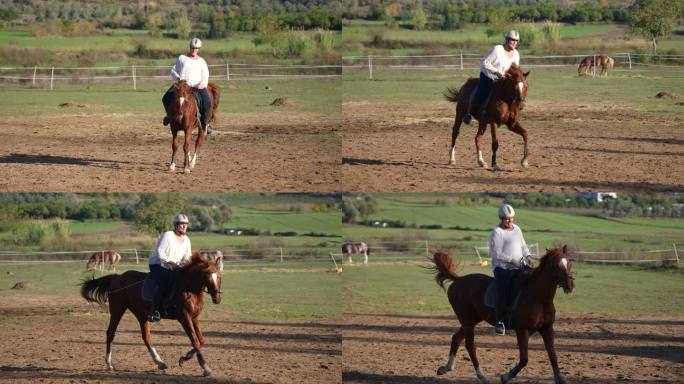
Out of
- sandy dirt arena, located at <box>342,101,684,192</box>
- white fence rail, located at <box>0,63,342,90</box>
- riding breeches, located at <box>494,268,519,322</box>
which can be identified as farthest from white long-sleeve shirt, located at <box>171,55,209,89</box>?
white fence rail, located at <box>0,63,342,90</box>

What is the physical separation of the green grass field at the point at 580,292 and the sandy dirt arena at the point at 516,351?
1488 millimetres

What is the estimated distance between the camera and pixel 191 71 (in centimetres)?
1762

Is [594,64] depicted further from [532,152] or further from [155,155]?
[155,155]

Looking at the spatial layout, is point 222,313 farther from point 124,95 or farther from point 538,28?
point 538,28

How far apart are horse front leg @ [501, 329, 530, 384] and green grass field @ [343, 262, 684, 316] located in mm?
8313

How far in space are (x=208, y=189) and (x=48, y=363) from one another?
437cm

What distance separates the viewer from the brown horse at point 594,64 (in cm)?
3416

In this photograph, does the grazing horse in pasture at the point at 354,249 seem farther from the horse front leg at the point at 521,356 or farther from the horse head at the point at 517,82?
the horse front leg at the point at 521,356

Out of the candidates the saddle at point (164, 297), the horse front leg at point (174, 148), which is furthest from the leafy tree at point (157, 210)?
the saddle at point (164, 297)

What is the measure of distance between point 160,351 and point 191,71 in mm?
4617

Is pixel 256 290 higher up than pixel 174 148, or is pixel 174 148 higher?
pixel 174 148

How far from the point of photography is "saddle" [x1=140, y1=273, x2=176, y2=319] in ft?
45.4

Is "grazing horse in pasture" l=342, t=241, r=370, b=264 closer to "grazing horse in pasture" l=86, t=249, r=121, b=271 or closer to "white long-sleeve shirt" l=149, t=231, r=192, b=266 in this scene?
"grazing horse in pasture" l=86, t=249, r=121, b=271

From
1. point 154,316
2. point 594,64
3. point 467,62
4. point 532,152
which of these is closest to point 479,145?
point 532,152
